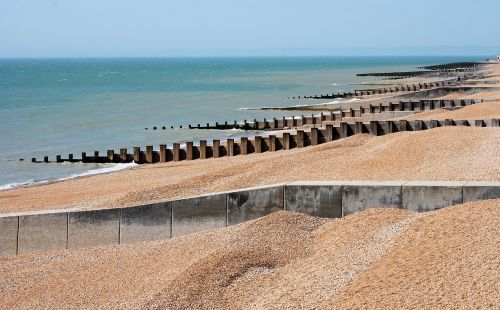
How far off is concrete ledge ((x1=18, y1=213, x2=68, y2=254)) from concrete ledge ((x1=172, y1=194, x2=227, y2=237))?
6.60ft

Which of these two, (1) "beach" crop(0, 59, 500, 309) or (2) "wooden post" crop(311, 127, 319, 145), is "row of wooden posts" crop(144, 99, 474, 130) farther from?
(1) "beach" crop(0, 59, 500, 309)

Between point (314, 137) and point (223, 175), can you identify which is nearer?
point (223, 175)

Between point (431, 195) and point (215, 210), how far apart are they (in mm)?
3486

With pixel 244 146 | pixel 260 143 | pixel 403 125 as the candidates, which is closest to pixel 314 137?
pixel 260 143

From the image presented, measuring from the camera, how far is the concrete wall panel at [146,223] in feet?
43.5

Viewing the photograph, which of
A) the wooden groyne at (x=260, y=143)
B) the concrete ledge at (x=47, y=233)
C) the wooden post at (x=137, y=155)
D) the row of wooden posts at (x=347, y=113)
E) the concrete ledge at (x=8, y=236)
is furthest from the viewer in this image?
the row of wooden posts at (x=347, y=113)

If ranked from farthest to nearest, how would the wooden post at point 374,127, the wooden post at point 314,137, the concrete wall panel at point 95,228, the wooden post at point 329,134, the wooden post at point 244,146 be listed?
the wooden post at point 244,146 → the wooden post at point 314,137 → the wooden post at point 329,134 → the wooden post at point 374,127 → the concrete wall panel at point 95,228

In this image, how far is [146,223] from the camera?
Result: 525 inches

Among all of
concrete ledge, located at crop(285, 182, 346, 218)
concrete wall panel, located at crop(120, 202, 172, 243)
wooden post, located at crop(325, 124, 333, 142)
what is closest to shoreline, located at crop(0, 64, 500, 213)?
wooden post, located at crop(325, 124, 333, 142)

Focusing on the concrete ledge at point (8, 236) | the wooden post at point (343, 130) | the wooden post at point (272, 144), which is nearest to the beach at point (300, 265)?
the concrete ledge at point (8, 236)

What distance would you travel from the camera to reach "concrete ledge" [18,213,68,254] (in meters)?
13.7

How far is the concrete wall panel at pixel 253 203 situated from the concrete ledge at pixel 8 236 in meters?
3.86

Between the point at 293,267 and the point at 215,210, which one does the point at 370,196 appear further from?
the point at 215,210

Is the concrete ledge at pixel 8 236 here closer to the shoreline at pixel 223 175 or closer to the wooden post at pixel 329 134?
the shoreline at pixel 223 175
